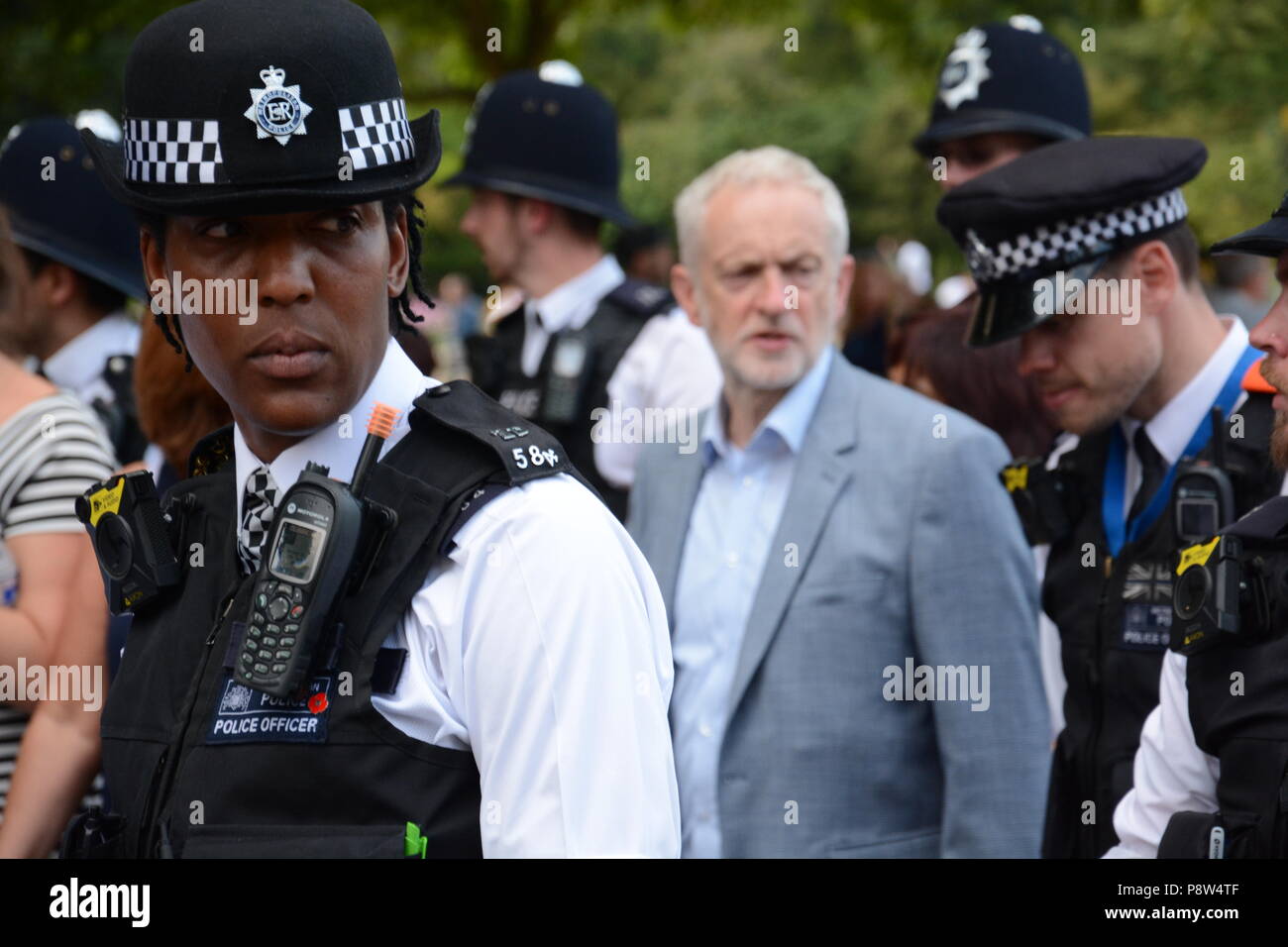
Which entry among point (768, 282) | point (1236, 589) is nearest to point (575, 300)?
point (768, 282)

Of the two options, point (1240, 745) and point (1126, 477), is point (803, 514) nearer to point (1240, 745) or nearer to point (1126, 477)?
point (1126, 477)

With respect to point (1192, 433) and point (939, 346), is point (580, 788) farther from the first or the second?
point (939, 346)

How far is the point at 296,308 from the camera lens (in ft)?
7.48

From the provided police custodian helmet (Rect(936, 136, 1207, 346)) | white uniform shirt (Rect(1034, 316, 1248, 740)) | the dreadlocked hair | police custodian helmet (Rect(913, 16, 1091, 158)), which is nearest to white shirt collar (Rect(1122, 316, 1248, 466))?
white uniform shirt (Rect(1034, 316, 1248, 740))

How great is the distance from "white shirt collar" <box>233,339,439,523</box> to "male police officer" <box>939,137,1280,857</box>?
189 cm

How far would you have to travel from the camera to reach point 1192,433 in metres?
3.78

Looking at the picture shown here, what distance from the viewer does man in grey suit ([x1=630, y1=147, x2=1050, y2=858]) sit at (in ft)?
12.9

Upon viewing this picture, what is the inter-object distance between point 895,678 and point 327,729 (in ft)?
7.01

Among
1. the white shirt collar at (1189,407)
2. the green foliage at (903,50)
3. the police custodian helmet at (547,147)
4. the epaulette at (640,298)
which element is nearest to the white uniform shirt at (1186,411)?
the white shirt collar at (1189,407)

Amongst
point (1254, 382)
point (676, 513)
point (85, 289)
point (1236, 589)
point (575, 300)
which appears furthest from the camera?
point (575, 300)

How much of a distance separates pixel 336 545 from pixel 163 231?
1.89 feet

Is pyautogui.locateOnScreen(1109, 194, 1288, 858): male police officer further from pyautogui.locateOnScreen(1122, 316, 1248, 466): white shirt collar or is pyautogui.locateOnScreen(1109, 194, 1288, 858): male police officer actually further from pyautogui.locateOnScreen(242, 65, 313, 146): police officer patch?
pyautogui.locateOnScreen(242, 65, 313, 146): police officer patch

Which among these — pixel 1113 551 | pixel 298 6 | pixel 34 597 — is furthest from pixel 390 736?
pixel 1113 551
